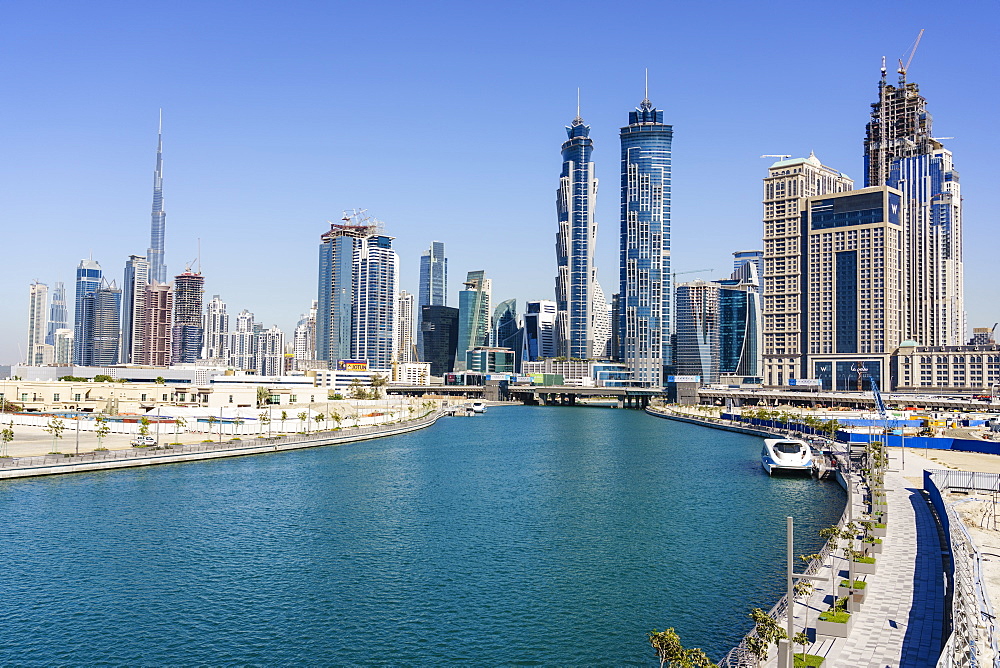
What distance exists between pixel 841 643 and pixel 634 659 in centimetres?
786

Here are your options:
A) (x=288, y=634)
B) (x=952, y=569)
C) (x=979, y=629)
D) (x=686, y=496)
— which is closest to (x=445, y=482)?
(x=686, y=496)

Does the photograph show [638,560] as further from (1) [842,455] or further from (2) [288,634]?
(1) [842,455]

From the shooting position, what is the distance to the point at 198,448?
89.8 m

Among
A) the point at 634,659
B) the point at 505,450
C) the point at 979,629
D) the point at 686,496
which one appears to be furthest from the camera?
the point at 505,450

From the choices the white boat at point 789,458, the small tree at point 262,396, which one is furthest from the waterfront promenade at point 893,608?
the small tree at point 262,396

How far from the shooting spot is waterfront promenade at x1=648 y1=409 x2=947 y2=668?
2620 centimetres

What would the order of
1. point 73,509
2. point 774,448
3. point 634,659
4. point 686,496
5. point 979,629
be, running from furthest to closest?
point 774,448 < point 686,496 < point 73,509 < point 634,659 < point 979,629

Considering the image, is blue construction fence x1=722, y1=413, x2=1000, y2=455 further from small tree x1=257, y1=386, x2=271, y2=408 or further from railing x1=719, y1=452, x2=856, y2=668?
small tree x1=257, y1=386, x2=271, y2=408

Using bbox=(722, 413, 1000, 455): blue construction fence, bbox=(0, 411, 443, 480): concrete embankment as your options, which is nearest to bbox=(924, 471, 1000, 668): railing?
bbox=(722, 413, 1000, 455): blue construction fence

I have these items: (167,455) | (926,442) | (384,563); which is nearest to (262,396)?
(167,455)

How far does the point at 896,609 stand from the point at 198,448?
77.8 m

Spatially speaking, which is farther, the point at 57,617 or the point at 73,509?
the point at 73,509

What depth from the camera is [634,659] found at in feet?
101

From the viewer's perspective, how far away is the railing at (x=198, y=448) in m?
72.6
